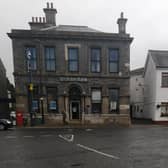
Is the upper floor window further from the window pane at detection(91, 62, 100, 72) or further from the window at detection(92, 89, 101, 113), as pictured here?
the window pane at detection(91, 62, 100, 72)

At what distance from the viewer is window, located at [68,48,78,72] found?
69.2ft

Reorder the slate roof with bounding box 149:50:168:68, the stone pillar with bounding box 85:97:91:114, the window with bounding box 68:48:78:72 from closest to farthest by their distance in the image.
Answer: the stone pillar with bounding box 85:97:91:114 → the window with bounding box 68:48:78:72 → the slate roof with bounding box 149:50:168:68

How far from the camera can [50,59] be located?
20922 mm

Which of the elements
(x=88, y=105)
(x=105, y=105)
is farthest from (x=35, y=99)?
(x=105, y=105)

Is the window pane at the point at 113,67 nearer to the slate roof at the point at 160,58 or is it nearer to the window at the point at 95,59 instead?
the window at the point at 95,59

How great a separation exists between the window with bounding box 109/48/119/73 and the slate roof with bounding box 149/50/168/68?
536 centimetres

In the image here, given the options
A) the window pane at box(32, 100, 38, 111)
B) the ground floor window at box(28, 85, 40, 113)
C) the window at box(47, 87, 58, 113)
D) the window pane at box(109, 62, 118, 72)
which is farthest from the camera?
the window pane at box(109, 62, 118, 72)

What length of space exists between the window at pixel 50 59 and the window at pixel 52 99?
2326 millimetres

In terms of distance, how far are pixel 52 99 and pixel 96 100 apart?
191 inches

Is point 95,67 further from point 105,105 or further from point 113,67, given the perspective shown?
point 105,105

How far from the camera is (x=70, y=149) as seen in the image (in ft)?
28.9

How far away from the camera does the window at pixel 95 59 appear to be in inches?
842

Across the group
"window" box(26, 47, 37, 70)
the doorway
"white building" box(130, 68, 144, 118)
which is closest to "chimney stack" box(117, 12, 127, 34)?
the doorway

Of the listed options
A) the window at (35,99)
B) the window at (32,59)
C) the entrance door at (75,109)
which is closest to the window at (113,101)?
the entrance door at (75,109)
